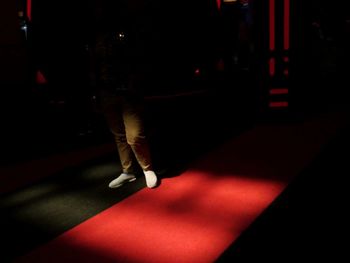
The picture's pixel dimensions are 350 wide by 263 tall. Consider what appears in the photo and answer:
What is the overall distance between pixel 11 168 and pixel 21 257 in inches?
90.3

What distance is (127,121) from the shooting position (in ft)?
10.4

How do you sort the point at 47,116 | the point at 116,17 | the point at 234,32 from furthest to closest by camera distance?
the point at 234,32 < the point at 47,116 < the point at 116,17

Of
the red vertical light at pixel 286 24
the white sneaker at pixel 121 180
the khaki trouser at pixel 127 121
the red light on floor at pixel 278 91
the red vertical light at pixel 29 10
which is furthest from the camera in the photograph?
the red vertical light at pixel 29 10

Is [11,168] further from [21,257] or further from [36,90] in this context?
[21,257]

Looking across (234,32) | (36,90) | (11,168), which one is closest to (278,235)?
(11,168)

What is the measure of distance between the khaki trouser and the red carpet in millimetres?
401

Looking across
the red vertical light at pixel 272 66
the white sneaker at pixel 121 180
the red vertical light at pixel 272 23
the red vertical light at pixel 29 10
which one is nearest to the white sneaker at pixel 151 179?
the white sneaker at pixel 121 180

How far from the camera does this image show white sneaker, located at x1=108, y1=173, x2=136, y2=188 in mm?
3447

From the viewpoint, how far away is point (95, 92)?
3223 mm

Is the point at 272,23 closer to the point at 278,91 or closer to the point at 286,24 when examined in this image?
the point at 286,24

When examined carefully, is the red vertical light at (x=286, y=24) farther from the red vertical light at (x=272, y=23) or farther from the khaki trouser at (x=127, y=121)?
the khaki trouser at (x=127, y=121)

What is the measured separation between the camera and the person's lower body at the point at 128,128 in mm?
3150

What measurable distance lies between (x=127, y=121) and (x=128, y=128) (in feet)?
0.21

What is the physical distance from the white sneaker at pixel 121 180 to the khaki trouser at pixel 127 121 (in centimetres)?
23
